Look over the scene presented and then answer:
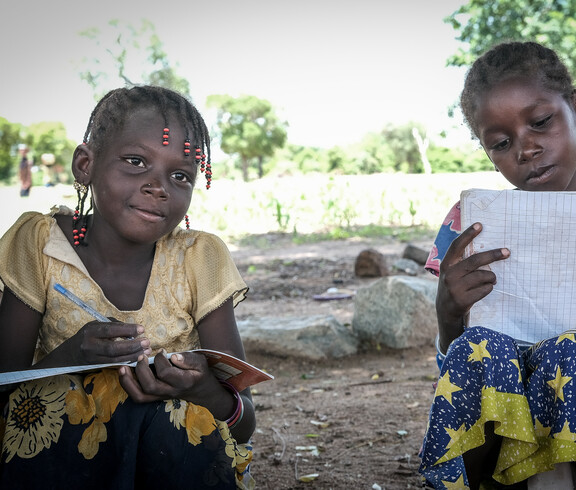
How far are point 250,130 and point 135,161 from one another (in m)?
47.0

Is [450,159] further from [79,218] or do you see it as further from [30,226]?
[30,226]

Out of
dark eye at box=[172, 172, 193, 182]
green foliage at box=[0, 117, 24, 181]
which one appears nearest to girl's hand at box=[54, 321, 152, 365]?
dark eye at box=[172, 172, 193, 182]

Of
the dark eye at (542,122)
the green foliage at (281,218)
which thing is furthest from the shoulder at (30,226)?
the green foliage at (281,218)

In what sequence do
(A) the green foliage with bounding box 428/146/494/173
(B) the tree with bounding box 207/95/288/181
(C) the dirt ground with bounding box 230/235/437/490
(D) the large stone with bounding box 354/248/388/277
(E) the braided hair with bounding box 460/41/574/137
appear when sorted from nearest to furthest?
(E) the braided hair with bounding box 460/41/574/137, (C) the dirt ground with bounding box 230/235/437/490, (D) the large stone with bounding box 354/248/388/277, (A) the green foliage with bounding box 428/146/494/173, (B) the tree with bounding box 207/95/288/181

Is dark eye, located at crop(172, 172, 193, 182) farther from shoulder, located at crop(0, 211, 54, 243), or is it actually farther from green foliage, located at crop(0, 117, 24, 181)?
green foliage, located at crop(0, 117, 24, 181)

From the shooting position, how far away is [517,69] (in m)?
1.98

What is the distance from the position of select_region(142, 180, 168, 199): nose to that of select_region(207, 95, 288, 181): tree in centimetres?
4677

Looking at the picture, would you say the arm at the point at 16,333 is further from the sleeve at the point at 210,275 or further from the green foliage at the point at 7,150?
the green foliage at the point at 7,150

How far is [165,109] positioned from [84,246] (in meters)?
0.47

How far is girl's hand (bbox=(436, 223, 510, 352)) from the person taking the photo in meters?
1.63

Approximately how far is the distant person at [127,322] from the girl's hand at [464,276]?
0.58 meters

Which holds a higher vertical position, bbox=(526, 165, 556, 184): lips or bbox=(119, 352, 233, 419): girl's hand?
bbox=(526, 165, 556, 184): lips

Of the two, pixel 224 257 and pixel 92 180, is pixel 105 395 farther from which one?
pixel 92 180

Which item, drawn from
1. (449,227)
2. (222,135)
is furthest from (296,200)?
(222,135)
